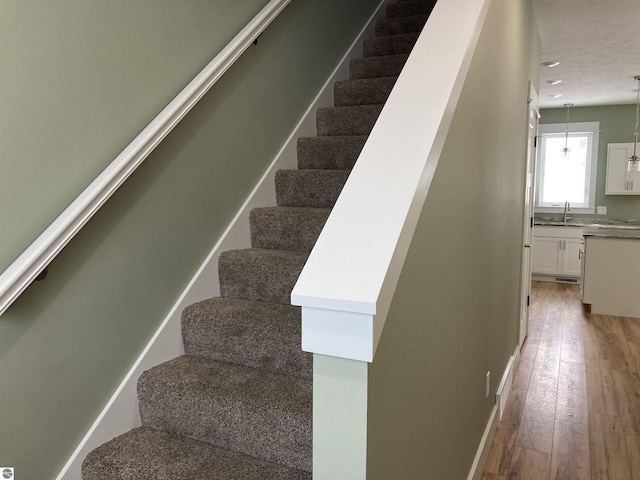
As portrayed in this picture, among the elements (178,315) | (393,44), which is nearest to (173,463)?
(178,315)

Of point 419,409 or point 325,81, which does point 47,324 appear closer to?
point 419,409

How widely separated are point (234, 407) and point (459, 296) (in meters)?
0.84

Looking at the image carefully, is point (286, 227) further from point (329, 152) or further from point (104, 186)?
point (104, 186)

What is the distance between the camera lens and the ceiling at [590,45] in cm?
330

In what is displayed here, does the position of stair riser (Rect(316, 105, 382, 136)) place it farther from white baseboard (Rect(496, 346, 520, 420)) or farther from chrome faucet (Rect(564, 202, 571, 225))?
chrome faucet (Rect(564, 202, 571, 225))

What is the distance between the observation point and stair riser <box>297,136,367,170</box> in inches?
101

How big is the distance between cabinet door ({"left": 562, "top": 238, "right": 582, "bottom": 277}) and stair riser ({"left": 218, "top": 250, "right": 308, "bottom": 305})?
18.9ft

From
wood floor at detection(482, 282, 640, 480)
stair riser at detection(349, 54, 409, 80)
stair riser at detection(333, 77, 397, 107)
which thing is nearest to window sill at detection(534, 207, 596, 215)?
wood floor at detection(482, 282, 640, 480)

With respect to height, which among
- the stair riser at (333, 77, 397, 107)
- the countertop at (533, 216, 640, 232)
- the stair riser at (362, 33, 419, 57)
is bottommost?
the countertop at (533, 216, 640, 232)

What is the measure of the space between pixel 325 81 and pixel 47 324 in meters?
2.20

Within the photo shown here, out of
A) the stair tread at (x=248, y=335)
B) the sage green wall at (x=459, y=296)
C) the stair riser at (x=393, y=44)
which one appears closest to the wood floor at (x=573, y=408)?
the sage green wall at (x=459, y=296)

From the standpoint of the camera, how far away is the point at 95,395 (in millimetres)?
1596

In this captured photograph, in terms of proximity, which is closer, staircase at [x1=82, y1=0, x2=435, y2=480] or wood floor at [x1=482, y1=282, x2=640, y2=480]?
staircase at [x1=82, y1=0, x2=435, y2=480]

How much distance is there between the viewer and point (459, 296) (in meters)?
1.67
